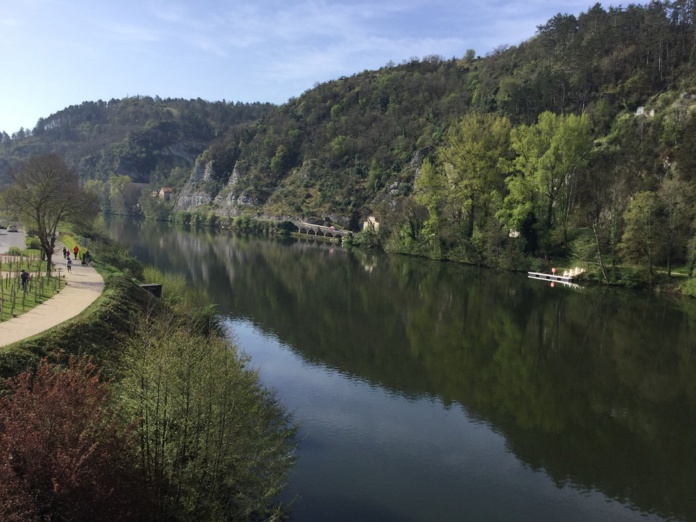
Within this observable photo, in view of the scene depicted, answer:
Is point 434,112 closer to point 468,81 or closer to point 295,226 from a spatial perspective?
point 468,81

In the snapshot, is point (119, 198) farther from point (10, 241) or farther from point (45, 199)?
point (45, 199)

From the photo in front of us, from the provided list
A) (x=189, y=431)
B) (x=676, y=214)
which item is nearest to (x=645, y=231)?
(x=676, y=214)

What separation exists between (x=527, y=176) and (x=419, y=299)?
29592 mm

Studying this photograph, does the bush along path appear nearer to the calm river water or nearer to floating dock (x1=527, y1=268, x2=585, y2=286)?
the calm river water

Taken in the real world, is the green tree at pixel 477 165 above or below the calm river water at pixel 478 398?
above

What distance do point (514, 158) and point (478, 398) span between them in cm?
5578

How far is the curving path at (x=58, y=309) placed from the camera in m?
18.0

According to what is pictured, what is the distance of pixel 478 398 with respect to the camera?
74.4ft

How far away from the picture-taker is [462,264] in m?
70.2

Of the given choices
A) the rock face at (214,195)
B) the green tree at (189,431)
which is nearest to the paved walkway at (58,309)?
the green tree at (189,431)

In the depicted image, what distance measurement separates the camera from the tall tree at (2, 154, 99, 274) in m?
33.5

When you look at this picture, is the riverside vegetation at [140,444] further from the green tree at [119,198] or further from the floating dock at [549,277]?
the green tree at [119,198]

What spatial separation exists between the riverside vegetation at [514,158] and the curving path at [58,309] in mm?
49860

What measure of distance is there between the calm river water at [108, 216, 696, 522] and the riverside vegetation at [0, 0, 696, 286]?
1649cm
